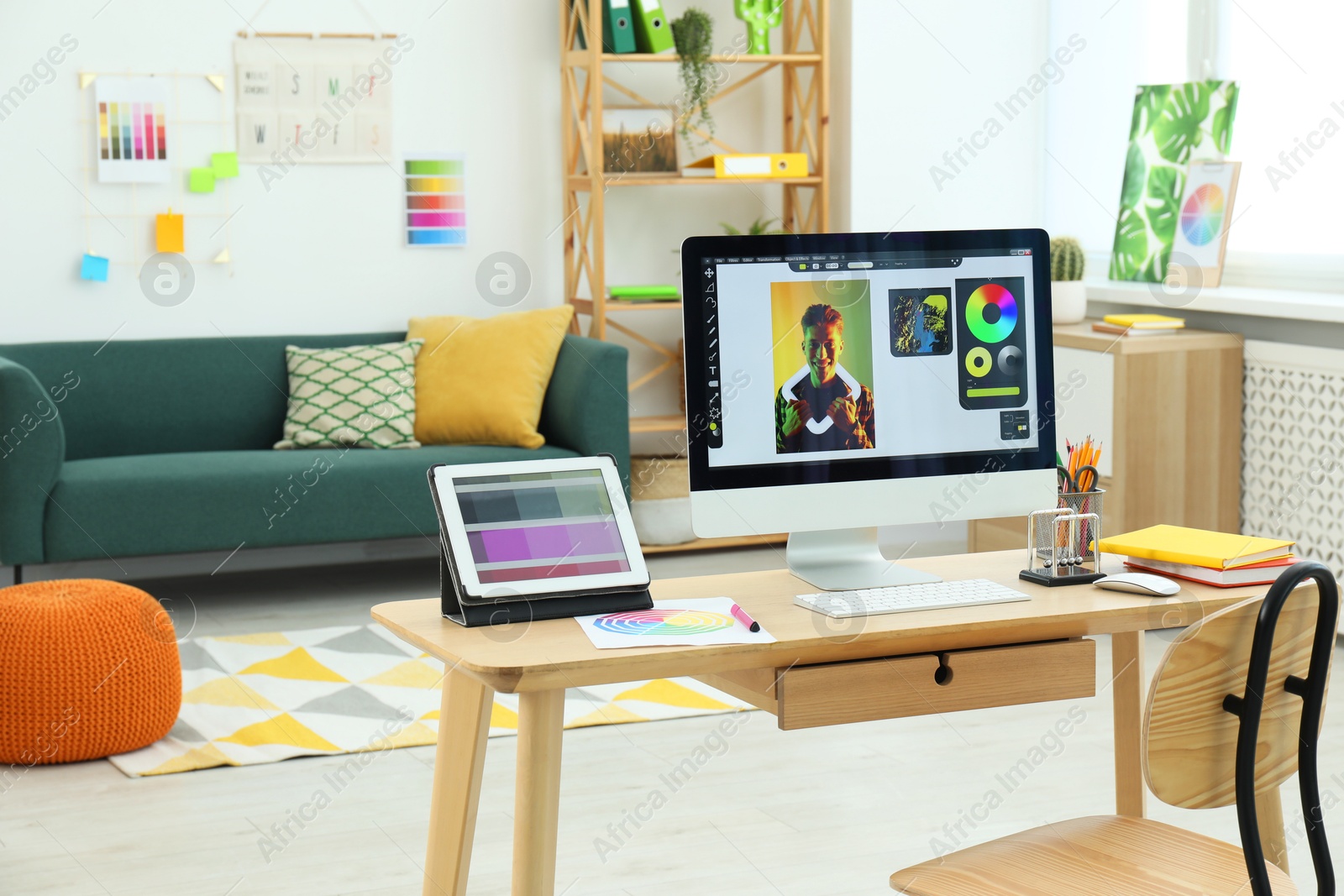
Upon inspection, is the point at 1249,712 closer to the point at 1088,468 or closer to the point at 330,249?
the point at 1088,468

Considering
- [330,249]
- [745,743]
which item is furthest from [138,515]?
[745,743]

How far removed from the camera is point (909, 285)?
1.83m

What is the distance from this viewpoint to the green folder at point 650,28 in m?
4.65

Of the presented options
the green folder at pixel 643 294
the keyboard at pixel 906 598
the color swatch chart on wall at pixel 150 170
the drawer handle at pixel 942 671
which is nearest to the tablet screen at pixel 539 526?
the keyboard at pixel 906 598

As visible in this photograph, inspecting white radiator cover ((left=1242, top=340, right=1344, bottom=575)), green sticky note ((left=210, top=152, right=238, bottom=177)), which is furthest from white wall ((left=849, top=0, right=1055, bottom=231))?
green sticky note ((left=210, top=152, right=238, bottom=177))

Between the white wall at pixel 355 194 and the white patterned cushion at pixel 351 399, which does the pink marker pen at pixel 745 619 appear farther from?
the white wall at pixel 355 194

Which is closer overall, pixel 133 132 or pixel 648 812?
pixel 648 812

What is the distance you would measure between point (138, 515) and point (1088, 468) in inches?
115

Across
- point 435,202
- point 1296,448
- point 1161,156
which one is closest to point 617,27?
point 435,202

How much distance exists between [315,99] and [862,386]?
3.41m

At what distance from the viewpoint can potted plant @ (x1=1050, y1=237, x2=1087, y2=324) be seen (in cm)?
433

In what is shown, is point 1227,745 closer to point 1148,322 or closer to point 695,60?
point 1148,322

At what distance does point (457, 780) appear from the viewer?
5.52 ft

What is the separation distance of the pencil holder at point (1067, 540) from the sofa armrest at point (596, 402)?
2506mm
